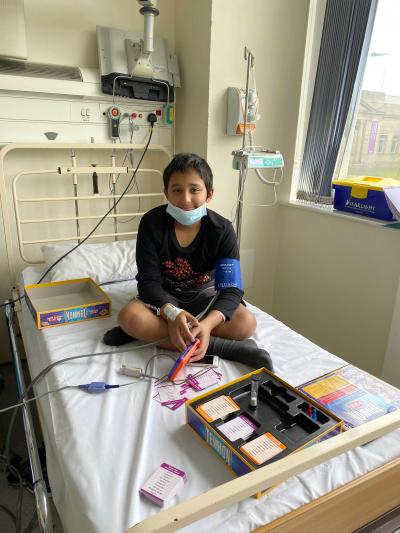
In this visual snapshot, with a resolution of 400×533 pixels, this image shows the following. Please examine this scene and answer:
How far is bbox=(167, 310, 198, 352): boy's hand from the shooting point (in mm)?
1331

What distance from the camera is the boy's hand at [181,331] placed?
1331mm

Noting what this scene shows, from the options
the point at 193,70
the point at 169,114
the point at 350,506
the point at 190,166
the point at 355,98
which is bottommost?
the point at 350,506

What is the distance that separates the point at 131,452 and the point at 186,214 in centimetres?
89

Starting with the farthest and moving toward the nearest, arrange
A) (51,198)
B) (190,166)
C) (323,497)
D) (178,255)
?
1. (51,198)
2. (178,255)
3. (190,166)
4. (323,497)

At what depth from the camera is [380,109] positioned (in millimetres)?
2062

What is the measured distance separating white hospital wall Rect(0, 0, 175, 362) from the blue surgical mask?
1059 mm

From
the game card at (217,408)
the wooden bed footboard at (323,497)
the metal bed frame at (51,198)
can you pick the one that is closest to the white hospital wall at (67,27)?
the metal bed frame at (51,198)

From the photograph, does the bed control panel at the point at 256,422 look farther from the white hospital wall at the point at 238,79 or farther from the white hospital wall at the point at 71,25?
the white hospital wall at the point at 71,25

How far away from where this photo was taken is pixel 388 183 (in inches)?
74.6

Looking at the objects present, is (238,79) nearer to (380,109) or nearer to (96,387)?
(380,109)

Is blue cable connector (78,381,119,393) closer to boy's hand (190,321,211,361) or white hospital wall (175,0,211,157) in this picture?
boy's hand (190,321,211,361)

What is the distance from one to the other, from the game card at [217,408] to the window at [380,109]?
157 centimetres

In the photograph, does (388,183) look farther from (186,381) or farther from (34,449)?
(34,449)

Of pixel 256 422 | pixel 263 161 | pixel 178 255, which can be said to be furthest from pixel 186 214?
pixel 256 422
